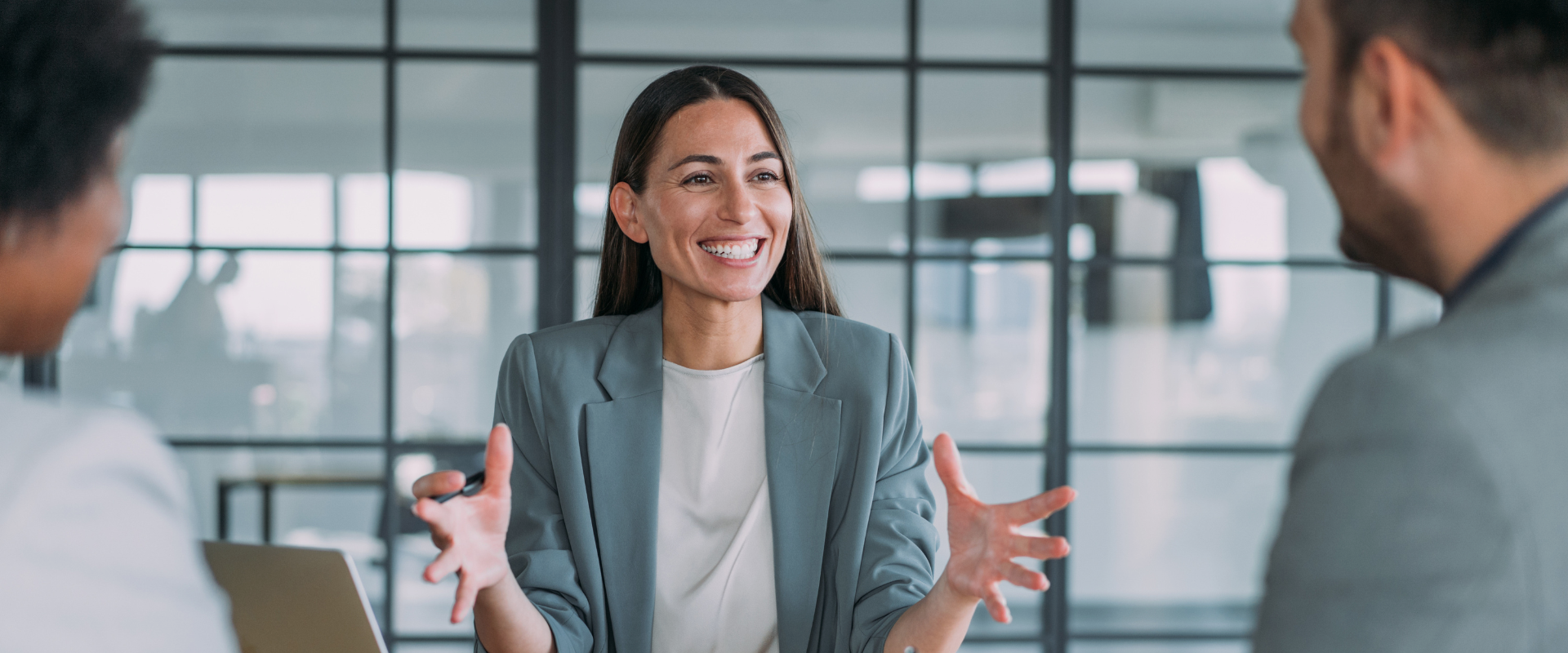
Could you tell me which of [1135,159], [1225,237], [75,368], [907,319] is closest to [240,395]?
[75,368]

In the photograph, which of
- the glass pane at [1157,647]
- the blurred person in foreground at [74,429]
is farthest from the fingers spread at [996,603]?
the glass pane at [1157,647]

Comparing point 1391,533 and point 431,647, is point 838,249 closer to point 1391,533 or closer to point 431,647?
point 431,647

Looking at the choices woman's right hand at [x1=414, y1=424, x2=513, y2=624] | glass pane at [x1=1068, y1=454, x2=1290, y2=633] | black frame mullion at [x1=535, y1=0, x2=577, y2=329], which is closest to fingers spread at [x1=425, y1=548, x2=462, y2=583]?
woman's right hand at [x1=414, y1=424, x2=513, y2=624]

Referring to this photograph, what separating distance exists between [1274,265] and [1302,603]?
129 inches

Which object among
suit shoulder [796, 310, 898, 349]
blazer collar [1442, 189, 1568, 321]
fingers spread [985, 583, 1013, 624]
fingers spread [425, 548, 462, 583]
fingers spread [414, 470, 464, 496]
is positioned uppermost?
blazer collar [1442, 189, 1568, 321]

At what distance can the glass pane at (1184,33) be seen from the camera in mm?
3396

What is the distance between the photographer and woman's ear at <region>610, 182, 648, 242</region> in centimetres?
158

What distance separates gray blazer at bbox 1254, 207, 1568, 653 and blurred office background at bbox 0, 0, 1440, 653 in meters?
2.82

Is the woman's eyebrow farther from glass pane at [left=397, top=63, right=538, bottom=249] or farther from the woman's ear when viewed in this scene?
glass pane at [left=397, top=63, right=538, bottom=249]

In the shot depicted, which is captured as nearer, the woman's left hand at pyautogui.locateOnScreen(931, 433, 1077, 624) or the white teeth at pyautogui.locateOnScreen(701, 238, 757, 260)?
the woman's left hand at pyautogui.locateOnScreen(931, 433, 1077, 624)

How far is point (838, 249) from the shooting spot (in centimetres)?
333

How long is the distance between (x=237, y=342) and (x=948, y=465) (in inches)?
108

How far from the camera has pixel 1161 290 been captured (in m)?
3.40

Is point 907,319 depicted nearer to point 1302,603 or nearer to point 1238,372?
point 1238,372
